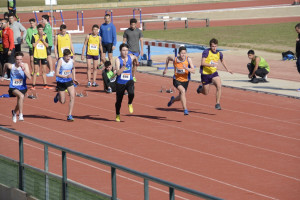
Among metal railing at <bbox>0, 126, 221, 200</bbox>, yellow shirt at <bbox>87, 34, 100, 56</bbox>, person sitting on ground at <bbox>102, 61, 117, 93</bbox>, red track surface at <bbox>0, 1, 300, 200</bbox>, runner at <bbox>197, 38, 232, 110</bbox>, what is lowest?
red track surface at <bbox>0, 1, 300, 200</bbox>

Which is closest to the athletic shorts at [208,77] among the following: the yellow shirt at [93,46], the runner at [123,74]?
the runner at [123,74]

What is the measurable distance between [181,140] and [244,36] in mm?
24247

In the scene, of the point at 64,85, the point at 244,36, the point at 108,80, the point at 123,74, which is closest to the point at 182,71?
the point at 123,74

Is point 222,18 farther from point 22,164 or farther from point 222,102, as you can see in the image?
point 22,164

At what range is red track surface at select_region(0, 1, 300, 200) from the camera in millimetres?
10219

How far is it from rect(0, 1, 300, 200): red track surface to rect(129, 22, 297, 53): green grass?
13.1 meters

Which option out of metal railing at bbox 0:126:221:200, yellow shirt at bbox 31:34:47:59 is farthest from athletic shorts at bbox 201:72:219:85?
metal railing at bbox 0:126:221:200

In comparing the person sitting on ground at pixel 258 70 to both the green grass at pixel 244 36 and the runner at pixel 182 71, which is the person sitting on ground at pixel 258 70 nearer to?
the runner at pixel 182 71

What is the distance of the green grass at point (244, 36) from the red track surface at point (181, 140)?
1310 cm

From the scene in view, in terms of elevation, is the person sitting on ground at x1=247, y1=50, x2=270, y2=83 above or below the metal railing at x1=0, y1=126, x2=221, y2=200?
above

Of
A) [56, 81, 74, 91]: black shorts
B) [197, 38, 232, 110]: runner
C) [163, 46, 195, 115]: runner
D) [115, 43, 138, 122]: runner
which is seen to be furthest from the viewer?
[197, 38, 232, 110]: runner

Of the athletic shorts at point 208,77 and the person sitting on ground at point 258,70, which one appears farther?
the person sitting on ground at point 258,70

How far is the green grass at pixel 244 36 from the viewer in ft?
109

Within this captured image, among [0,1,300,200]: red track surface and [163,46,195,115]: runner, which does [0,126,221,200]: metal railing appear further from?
[163,46,195,115]: runner
